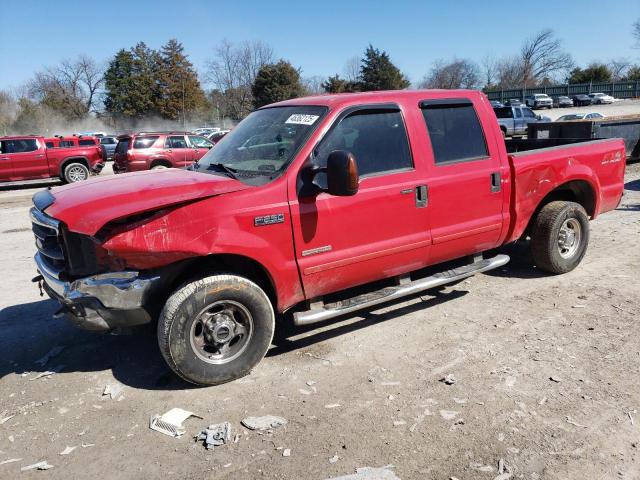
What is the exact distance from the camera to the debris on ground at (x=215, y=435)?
9.82 feet

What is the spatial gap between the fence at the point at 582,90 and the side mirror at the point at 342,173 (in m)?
70.3

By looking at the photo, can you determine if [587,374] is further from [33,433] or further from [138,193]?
[33,433]

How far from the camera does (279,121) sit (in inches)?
169

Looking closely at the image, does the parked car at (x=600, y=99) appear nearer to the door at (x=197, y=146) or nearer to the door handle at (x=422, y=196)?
the door at (x=197, y=146)

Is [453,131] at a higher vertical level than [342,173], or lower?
higher

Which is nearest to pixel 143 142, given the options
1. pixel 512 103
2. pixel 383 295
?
pixel 383 295

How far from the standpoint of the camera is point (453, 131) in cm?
466

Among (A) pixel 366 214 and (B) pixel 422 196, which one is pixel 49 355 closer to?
(A) pixel 366 214

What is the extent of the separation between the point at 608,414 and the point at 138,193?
3282 mm

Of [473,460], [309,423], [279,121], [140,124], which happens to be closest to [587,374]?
[473,460]

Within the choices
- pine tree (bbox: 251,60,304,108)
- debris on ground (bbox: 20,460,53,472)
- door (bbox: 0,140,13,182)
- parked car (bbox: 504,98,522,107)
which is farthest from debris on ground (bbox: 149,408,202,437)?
pine tree (bbox: 251,60,304,108)

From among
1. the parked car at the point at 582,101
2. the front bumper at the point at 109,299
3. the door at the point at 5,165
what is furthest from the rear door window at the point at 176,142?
the parked car at the point at 582,101

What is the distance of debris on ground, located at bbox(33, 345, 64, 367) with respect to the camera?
4125 millimetres

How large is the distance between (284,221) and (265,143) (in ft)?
2.70
